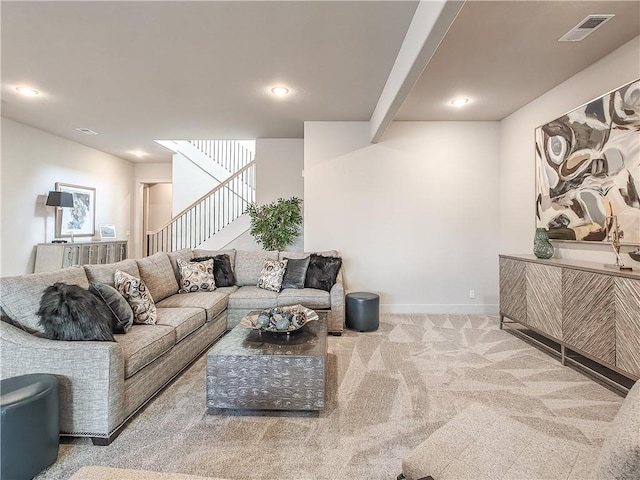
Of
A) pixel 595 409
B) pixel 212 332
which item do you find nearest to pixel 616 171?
pixel 595 409

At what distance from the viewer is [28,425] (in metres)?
1.53

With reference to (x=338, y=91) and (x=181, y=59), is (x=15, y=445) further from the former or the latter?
(x=338, y=91)

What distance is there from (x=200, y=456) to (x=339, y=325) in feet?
7.15

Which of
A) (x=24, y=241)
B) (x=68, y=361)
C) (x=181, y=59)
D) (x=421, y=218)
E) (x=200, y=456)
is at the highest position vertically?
(x=181, y=59)

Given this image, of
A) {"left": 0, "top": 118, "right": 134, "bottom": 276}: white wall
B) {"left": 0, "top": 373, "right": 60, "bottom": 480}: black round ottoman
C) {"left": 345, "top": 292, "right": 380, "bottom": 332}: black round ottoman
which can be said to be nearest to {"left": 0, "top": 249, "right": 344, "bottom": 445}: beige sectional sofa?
{"left": 0, "top": 373, "right": 60, "bottom": 480}: black round ottoman

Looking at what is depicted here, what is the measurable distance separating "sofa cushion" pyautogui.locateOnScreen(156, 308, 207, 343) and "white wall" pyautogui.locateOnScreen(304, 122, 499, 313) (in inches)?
89.3

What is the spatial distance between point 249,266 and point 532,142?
13.0ft

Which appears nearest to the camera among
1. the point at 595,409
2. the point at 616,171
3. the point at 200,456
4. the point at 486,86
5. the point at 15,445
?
the point at 15,445

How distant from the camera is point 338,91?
3.68 meters

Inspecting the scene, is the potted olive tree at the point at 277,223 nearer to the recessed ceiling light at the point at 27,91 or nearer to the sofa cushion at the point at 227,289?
the sofa cushion at the point at 227,289

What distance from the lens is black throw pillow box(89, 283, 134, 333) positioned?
230 cm

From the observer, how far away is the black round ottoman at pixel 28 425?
146 centimetres

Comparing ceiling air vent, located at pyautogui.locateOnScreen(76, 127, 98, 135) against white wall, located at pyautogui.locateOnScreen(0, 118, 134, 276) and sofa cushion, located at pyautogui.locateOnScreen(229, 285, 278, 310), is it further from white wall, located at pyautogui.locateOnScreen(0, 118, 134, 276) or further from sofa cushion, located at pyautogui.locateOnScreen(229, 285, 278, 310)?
sofa cushion, located at pyautogui.locateOnScreen(229, 285, 278, 310)

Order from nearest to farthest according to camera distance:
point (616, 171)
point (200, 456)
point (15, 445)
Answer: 1. point (15, 445)
2. point (200, 456)
3. point (616, 171)
